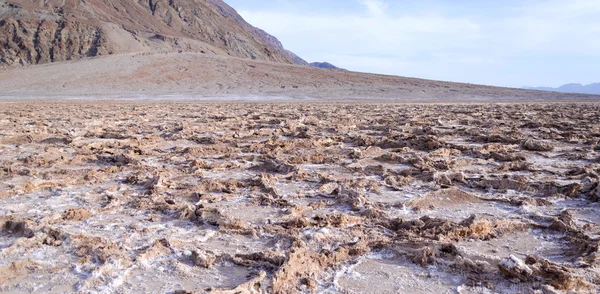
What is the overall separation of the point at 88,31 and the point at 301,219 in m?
52.7

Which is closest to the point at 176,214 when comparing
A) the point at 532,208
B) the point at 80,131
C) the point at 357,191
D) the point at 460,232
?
the point at 357,191

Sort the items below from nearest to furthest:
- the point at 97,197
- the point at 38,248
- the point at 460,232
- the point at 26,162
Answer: the point at 38,248 < the point at 460,232 < the point at 97,197 < the point at 26,162

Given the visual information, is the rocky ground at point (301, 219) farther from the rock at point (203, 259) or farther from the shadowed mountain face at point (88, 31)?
the shadowed mountain face at point (88, 31)

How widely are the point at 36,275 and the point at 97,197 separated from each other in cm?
153

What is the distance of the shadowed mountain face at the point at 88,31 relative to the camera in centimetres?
4641

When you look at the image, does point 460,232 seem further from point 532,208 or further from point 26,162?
point 26,162

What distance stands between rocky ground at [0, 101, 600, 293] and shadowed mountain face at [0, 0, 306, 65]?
1829 inches

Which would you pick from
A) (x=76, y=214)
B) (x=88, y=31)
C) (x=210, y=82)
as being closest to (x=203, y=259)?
(x=76, y=214)

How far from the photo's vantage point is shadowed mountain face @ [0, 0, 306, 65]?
46.4 metres

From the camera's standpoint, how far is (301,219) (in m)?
3.21

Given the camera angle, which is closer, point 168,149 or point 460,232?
point 460,232

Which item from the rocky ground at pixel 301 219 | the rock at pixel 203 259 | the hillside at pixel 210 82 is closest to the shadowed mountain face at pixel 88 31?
the hillside at pixel 210 82

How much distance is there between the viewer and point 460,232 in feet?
9.63

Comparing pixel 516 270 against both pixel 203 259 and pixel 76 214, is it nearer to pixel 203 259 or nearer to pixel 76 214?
pixel 203 259
